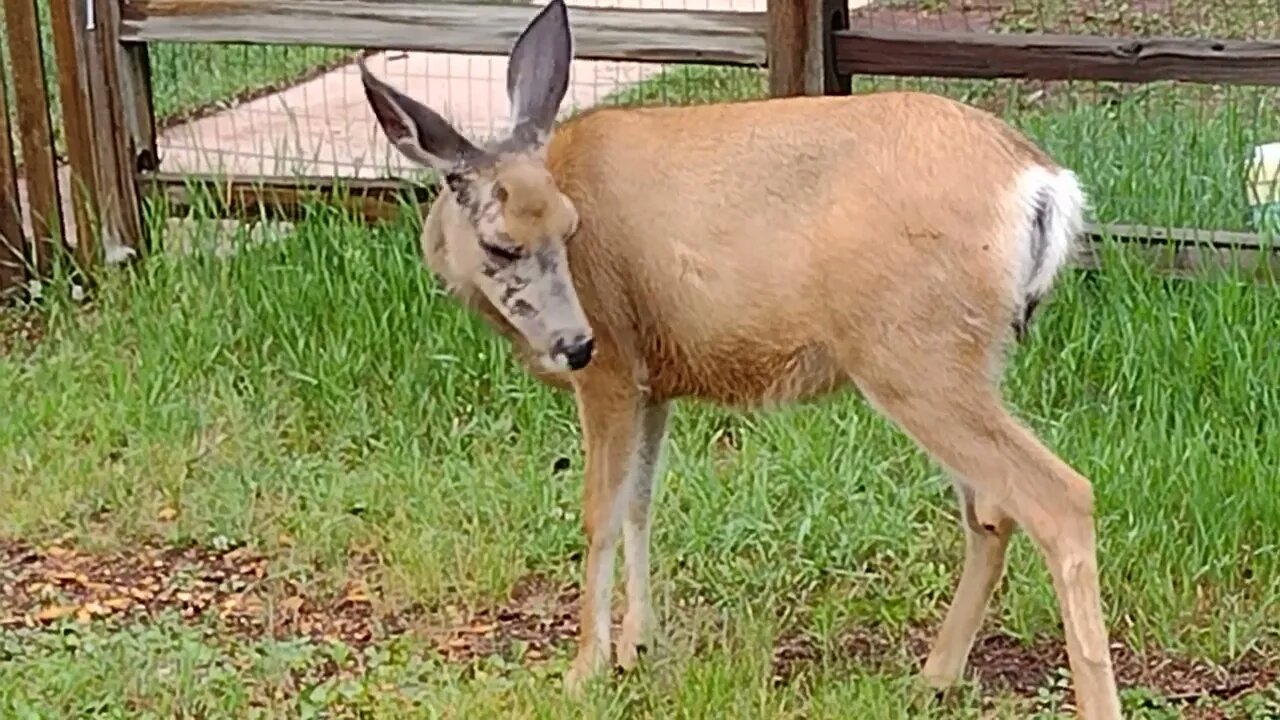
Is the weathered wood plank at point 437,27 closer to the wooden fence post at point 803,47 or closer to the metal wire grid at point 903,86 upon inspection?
the wooden fence post at point 803,47

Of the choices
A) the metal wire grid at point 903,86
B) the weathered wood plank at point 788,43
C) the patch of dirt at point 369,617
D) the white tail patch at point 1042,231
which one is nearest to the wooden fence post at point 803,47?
the weathered wood plank at point 788,43

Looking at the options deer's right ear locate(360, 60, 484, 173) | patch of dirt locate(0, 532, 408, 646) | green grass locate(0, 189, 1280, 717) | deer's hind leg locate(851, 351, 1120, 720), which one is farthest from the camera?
patch of dirt locate(0, 532, 408, 646)

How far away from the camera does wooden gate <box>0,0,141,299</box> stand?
7.56 m

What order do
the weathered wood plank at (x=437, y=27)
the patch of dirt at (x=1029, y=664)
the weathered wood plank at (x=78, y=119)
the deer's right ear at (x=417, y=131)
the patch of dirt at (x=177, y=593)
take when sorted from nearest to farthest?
the deer's right ear at (x=417, y=131), the patch of dirt at (x=1029, y=664), the patch of dirt at (x=177, y=593), the weathered wood plank at (x=437, y=27), the weathered wood plank at (x=78, y=119)

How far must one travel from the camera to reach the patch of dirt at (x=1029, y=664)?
192 inches

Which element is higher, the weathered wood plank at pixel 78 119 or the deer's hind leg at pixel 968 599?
the weathered wood plank at pixel 78 119

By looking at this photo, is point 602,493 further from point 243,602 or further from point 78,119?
point 78,119

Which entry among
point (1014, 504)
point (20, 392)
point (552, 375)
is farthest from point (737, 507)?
point (20, 392)

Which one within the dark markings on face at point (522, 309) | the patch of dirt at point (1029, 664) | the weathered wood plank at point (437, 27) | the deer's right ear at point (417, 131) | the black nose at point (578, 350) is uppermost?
the deer's right ear at point (417, 131)

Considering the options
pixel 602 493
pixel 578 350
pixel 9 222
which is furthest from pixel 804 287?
pixel 9 222

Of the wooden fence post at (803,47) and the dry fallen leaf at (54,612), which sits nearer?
the dry fallen leaf at (54,612)

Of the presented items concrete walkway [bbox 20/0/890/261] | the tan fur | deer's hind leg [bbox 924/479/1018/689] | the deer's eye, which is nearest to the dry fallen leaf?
the tan fur

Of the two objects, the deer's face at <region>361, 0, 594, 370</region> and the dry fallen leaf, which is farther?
the dry fallen leaf

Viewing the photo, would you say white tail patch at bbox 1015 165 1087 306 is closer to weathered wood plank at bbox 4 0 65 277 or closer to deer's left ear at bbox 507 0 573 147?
deer's left ear at bbox 507 0 573 147
